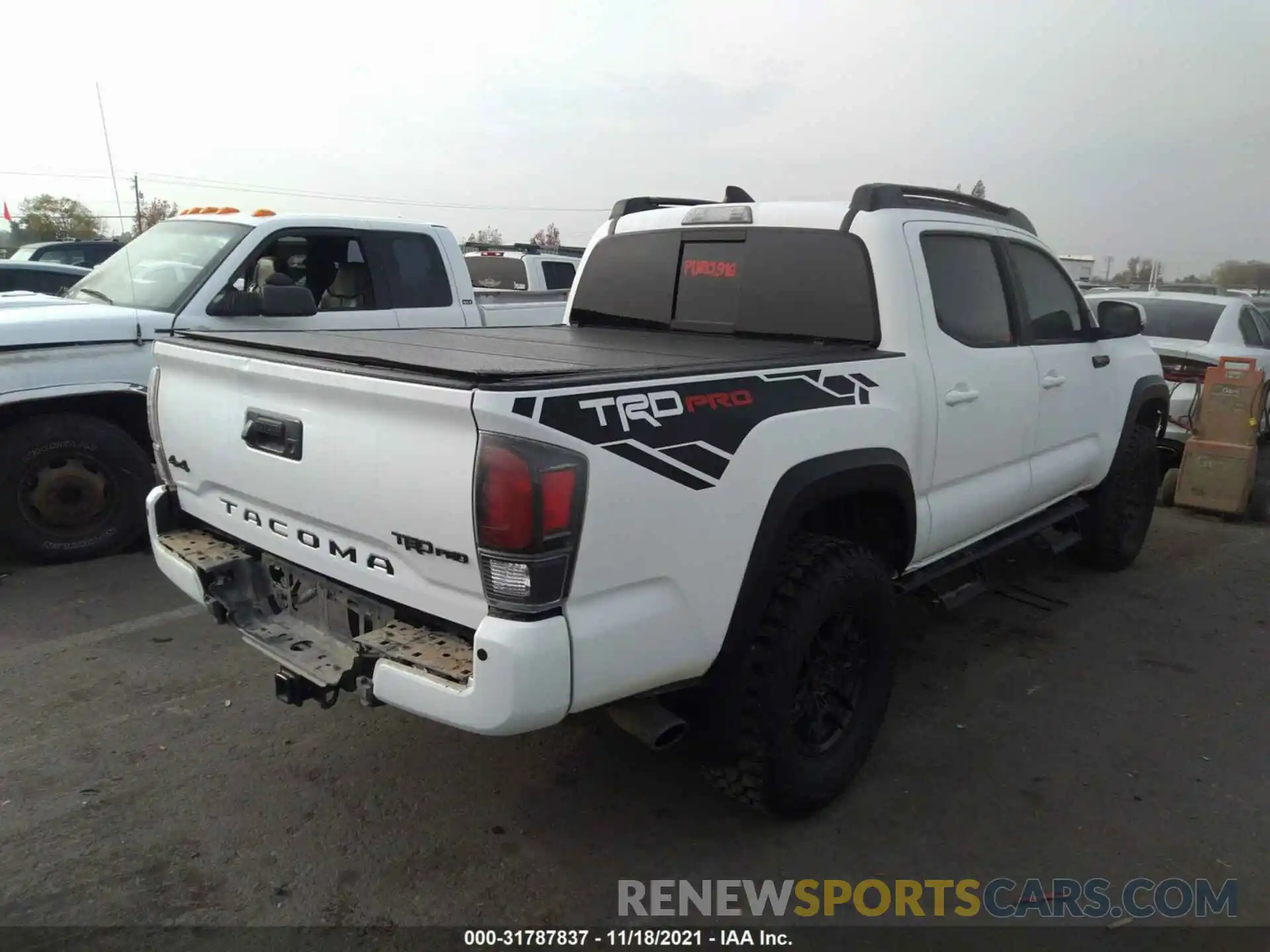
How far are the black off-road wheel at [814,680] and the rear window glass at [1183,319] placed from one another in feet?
22.7

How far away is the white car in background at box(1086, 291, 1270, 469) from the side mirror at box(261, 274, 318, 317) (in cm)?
625

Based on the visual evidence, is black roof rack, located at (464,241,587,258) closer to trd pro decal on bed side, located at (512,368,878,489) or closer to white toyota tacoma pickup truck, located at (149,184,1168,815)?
white toyota tacoma pickup truck, located at (149,184,1168,815)

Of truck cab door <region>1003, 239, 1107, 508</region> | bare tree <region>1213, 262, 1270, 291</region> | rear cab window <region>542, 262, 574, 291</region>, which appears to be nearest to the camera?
truck cab door <region>1003, 239, 1107, 508</region>

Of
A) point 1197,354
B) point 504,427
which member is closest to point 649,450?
point 504,427

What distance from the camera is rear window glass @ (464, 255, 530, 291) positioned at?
11023 mm

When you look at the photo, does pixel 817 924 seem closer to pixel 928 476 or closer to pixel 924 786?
pixel 924 786

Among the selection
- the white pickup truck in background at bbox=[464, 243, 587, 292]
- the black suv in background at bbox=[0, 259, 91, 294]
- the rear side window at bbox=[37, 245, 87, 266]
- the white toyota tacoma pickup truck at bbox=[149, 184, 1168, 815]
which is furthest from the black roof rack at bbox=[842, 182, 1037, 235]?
the rear side window at bbox=[37, 245, 87, 266]

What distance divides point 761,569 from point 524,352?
106 centimetres

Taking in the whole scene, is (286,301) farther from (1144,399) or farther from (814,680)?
(1144,399)

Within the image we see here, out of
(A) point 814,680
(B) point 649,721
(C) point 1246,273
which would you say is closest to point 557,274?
(A) point 814,680

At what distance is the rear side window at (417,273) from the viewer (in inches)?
249

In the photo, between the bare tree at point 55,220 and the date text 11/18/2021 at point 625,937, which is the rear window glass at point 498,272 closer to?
the date text 11/18/2021 at point 625,937

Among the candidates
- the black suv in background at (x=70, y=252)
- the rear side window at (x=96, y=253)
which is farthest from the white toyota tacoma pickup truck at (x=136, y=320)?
the rear side window at (x=96, y=253)

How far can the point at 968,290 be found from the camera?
383 centimetres
